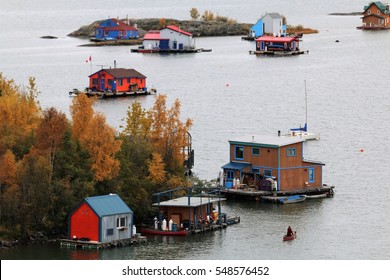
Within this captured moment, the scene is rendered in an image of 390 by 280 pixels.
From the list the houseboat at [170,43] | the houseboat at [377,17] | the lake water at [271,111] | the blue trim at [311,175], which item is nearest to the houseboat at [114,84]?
the lake water at [271,111]

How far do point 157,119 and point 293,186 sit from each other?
6465 mm

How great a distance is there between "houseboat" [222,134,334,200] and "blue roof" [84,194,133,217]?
9032 millimetres

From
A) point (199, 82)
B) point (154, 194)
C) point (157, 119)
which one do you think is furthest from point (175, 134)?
point (199, 82)

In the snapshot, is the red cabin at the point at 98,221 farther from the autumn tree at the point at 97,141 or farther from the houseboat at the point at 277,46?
the houseboat at the point at 277,46

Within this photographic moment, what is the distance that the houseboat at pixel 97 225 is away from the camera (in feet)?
143

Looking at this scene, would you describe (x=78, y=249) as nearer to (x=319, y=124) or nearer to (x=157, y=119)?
(x=157, y=119)

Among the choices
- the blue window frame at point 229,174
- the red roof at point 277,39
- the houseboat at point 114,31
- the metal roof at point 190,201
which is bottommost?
the metal roof at point 190,201

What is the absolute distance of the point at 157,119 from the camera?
51781 mm

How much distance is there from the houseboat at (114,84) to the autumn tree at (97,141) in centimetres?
4588

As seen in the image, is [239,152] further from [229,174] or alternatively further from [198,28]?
[198,28]

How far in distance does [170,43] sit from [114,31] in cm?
1768

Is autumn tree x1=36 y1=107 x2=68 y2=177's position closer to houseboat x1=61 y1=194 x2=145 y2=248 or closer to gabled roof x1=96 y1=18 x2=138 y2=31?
houseboat x1=61 y1=194 x2=145 y2=248

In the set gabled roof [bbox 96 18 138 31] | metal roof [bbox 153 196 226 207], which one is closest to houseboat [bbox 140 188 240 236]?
metal roof [bbox 153 196 226 207]

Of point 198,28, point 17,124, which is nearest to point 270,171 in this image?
point 17,124
